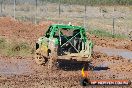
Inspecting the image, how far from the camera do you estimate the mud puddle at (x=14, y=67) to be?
1782 cm

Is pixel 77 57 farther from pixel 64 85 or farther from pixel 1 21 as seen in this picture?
pixel 1 21

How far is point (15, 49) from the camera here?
951 inches

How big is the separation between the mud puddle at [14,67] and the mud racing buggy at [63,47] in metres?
0.79

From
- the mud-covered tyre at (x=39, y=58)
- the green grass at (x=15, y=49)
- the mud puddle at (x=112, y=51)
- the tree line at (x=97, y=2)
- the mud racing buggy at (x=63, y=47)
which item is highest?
the mud racing buggy at (x=63, y=47)

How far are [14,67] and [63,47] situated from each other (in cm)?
217

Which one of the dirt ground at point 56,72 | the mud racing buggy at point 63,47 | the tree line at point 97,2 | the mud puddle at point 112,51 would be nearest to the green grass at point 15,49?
the dirt ground at point 56,72

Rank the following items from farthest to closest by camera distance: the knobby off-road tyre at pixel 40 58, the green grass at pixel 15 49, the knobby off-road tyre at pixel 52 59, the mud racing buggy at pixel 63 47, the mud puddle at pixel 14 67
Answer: the green grass at pixel 15 49, the knobby off-road tyre at pixel 40 58, the mud racing buggy at pixel 63 47, the knobby off-road tyre at pixel 52 59, the mud puddle at pixel 14 67

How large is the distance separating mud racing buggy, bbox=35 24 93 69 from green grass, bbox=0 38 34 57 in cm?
318

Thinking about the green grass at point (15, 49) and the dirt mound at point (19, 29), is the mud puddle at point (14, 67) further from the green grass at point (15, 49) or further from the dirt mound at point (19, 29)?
the dirt mound at point (19, 29)

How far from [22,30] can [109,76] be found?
2070 cm

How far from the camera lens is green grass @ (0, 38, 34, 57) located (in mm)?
23328

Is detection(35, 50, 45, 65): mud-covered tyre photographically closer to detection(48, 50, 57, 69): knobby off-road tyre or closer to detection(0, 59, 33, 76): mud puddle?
detection(0, 59, 33, 76): mud puddle

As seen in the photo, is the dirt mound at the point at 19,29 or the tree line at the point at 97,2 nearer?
the dirt mound at the point at 19,29

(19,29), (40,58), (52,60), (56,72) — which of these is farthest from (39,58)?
(19,29)
